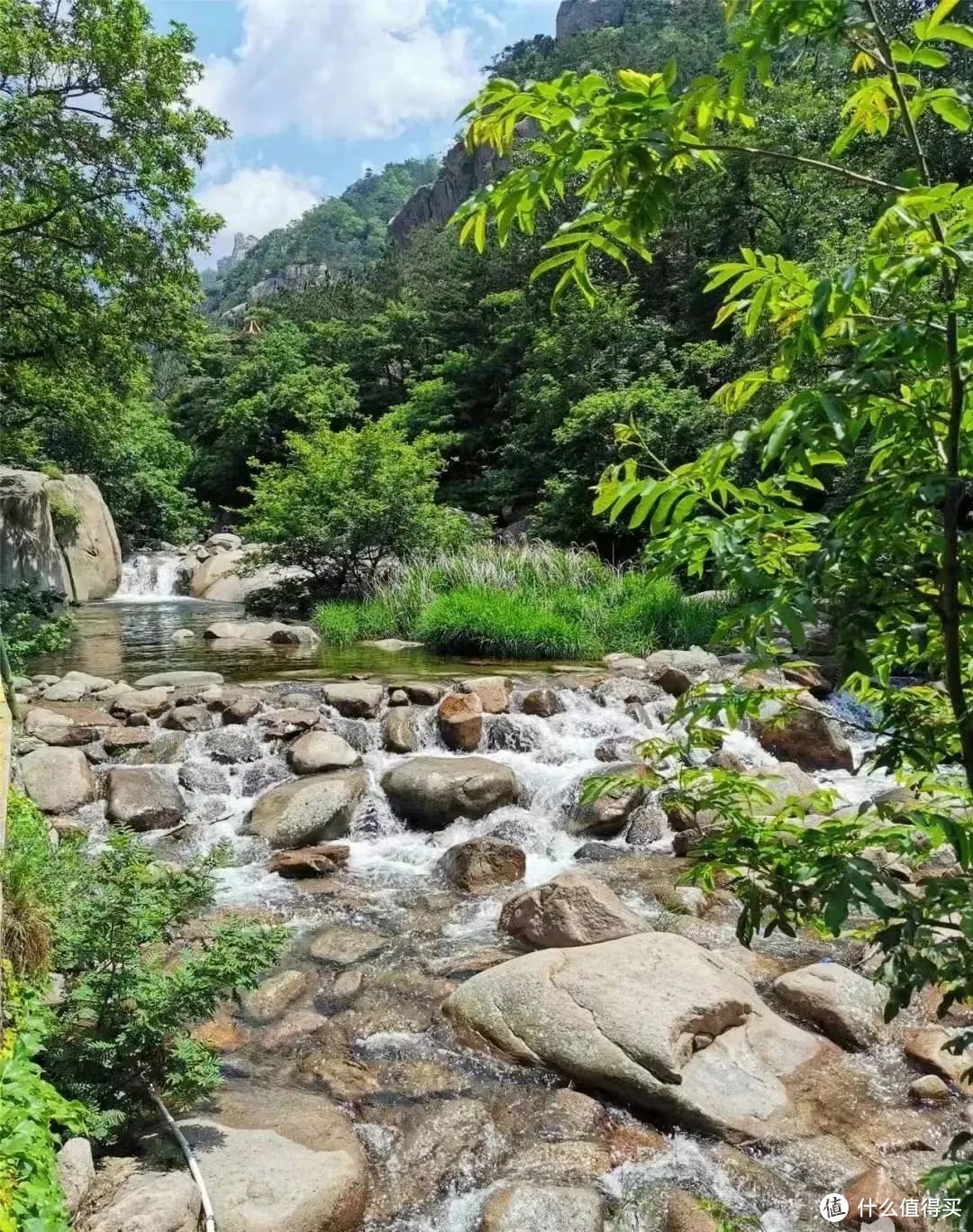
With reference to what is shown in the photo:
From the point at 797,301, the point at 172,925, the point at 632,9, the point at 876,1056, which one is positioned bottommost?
the point at 876,1056

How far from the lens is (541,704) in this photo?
377 inches

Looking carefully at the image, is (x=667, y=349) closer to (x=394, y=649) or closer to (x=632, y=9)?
(x=394, y=649)

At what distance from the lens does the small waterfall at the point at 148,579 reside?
24.0 meters

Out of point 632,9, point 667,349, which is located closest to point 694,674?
point 667,349

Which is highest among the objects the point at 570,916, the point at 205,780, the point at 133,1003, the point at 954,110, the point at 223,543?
the point at 954,110

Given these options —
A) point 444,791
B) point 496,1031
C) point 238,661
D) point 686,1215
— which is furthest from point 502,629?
point 686,1215

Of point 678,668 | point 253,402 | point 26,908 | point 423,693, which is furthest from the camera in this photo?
point 253,402

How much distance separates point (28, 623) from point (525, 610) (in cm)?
670

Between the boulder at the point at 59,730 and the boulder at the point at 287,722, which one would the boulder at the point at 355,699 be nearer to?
the boulder at the point at 287,722

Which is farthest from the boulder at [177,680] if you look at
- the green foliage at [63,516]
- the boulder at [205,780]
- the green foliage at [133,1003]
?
the green foliage at [63,516]

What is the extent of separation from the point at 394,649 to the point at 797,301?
12.5 meters

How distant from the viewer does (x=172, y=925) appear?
12.4 feet

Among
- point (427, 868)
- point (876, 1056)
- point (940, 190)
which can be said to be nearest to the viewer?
point (940, 190)

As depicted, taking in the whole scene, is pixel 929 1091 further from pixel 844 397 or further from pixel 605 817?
pixel 844 397
